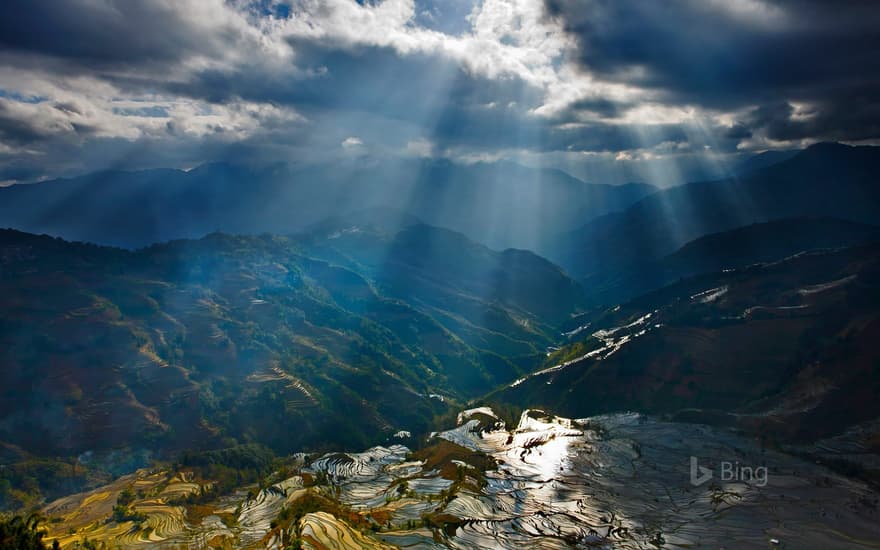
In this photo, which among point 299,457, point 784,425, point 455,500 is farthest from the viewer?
point 299,457

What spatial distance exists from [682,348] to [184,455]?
151m

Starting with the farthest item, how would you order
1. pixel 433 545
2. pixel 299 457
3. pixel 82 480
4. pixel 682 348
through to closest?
1. pixel 682 348
2. pixel 299 457
3. pixel 82 480
4. pixel 433 545

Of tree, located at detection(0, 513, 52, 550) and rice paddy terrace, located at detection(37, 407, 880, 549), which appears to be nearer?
tree, located at detection(0, 513, 52, 550)

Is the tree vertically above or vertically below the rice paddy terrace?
above

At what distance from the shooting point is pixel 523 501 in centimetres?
9269

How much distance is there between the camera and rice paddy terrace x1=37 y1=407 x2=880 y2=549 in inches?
3022

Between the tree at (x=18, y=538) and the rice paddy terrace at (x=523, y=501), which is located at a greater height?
the tree at (x=18, y=538)

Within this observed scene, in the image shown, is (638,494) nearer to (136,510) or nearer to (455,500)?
(455,500)

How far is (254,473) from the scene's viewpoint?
135 meters

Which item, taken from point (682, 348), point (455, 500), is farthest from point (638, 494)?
point (682, 348)

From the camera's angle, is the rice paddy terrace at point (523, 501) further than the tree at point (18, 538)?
Yes

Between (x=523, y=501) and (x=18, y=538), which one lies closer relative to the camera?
(x=18, y=538)

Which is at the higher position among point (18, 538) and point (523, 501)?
point (18, 538)

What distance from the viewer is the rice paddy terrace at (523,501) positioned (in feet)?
252
